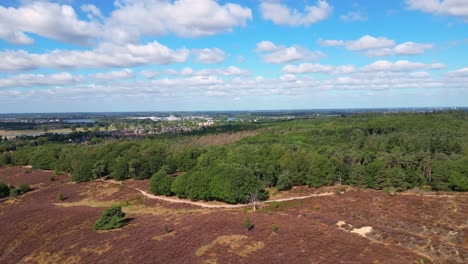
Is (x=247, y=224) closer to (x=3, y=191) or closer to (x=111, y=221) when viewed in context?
(x=111, y=221)

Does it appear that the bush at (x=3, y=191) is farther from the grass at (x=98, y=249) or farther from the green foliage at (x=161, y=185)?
the grass at (x=98, y=249)

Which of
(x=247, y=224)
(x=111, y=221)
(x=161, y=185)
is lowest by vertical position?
(x=111, y=221)

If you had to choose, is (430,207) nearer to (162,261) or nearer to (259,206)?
(259,206)

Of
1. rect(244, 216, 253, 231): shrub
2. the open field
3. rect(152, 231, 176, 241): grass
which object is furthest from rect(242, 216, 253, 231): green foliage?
rect(152, 231, 176, 241): grass

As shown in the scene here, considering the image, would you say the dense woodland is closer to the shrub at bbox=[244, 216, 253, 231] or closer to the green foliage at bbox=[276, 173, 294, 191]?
the green foliage at bbox=[276, 173, 294, 191]

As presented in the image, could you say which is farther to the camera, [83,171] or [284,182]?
[83,171]

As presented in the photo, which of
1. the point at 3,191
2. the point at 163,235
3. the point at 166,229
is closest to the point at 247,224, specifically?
the point at 166,229

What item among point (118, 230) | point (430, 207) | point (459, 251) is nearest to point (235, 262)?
point (118, 230)
